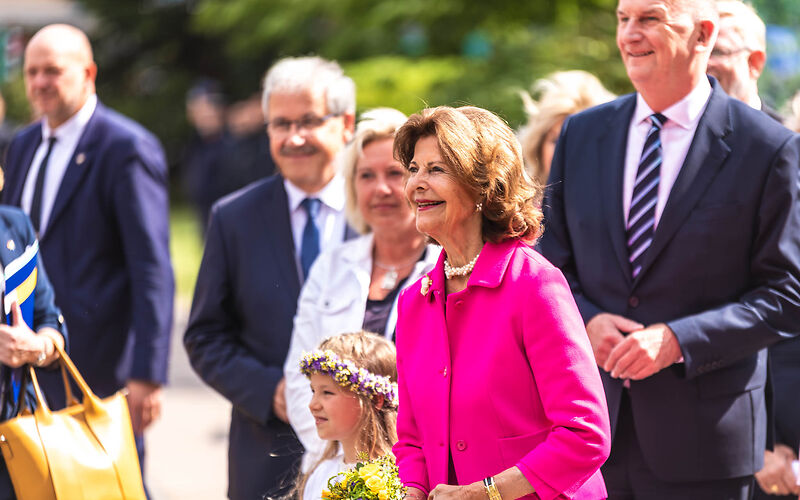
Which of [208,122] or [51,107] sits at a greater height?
[51,107]

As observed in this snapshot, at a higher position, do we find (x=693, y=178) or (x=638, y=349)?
(x=693, y=178)

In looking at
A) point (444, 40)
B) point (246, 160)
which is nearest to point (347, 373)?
point (444, 40)

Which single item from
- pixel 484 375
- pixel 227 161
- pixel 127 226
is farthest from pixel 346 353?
pixel 227 161

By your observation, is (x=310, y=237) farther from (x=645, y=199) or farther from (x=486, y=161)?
(x=486, y=161)

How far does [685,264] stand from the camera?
3.87m

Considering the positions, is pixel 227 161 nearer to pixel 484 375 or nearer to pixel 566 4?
pixel 566 4

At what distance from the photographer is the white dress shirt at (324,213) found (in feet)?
16.4

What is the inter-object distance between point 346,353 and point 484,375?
109cm

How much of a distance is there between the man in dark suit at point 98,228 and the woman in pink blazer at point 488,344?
9.34 ft

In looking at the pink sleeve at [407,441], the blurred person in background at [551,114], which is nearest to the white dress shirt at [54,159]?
the blurred person in background at [551,114]

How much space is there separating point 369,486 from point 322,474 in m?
1.03

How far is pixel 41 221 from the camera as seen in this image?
577cm

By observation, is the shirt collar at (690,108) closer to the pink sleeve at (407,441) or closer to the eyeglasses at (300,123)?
the pink sleeve at (407,441)

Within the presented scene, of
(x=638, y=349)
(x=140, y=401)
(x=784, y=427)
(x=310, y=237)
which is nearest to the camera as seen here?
(x=638, y=349)
